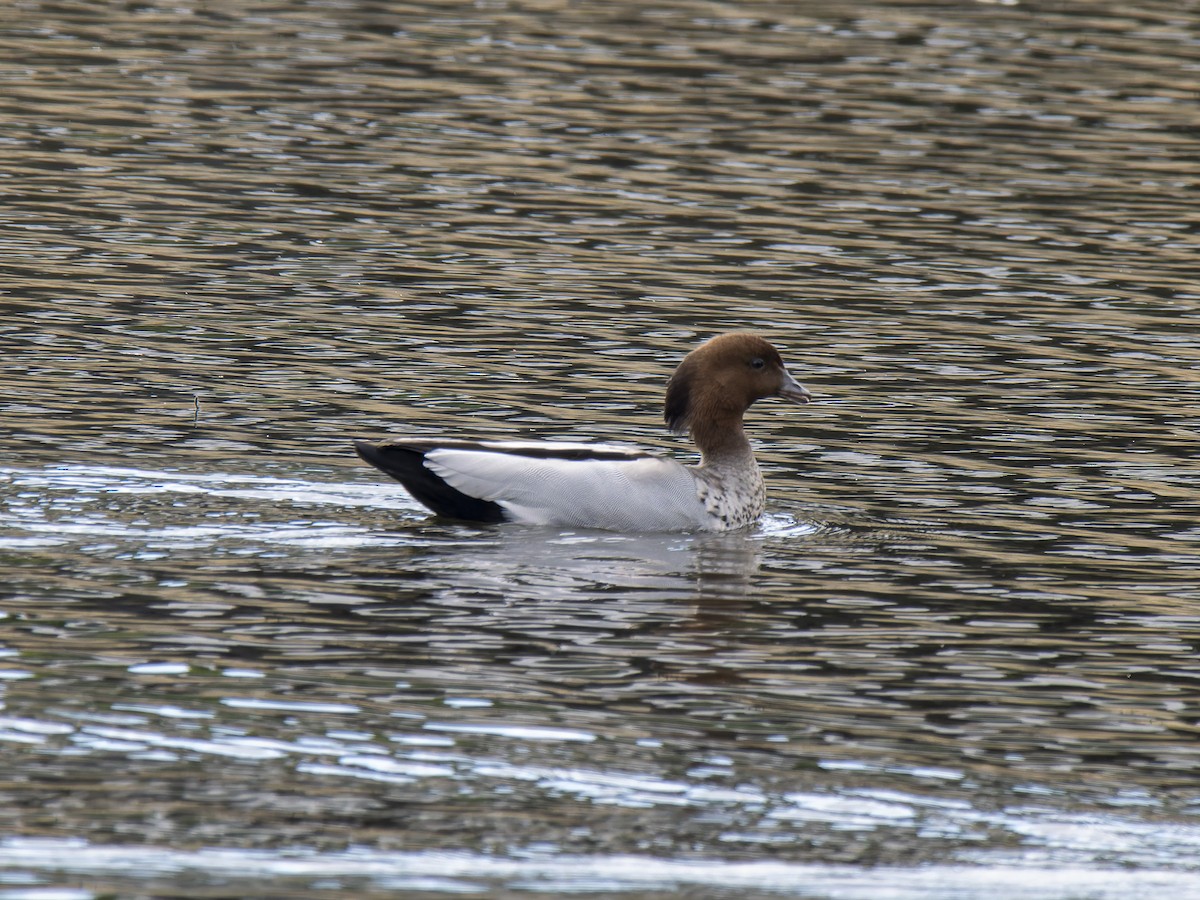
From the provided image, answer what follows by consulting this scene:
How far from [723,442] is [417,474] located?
2.11 meters

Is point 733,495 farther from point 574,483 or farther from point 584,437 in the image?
point 584,437

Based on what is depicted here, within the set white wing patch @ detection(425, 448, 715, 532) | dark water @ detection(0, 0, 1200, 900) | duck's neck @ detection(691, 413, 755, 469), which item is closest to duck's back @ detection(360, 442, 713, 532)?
white wing patch @ detection(425, 448, 715, 532)

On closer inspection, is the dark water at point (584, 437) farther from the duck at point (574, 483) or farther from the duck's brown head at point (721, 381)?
the duck's brown head at point (721, 381)

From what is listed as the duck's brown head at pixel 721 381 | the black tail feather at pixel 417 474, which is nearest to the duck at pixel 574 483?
the black tail feather at pixel 417 474

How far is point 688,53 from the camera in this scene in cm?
Result: 3378

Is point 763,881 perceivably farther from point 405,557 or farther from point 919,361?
point 919,361

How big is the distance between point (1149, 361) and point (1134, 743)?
30.4ft

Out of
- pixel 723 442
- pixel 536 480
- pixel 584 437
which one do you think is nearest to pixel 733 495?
pixel 723 442

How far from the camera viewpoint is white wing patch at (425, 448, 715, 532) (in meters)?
13.4

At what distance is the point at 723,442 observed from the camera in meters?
14.4

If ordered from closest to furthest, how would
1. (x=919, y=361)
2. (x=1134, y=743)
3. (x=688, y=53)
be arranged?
(x=1134, y=743), (x=919, y=361), (x=688, y=53)

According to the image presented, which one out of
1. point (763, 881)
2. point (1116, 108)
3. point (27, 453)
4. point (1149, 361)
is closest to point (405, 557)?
point (27, 453)

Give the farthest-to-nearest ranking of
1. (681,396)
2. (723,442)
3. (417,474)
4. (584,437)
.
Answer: (584,437) < (681,396) < (723,442) < (417,474)

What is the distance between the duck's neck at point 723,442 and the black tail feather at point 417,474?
1583 millimetres
